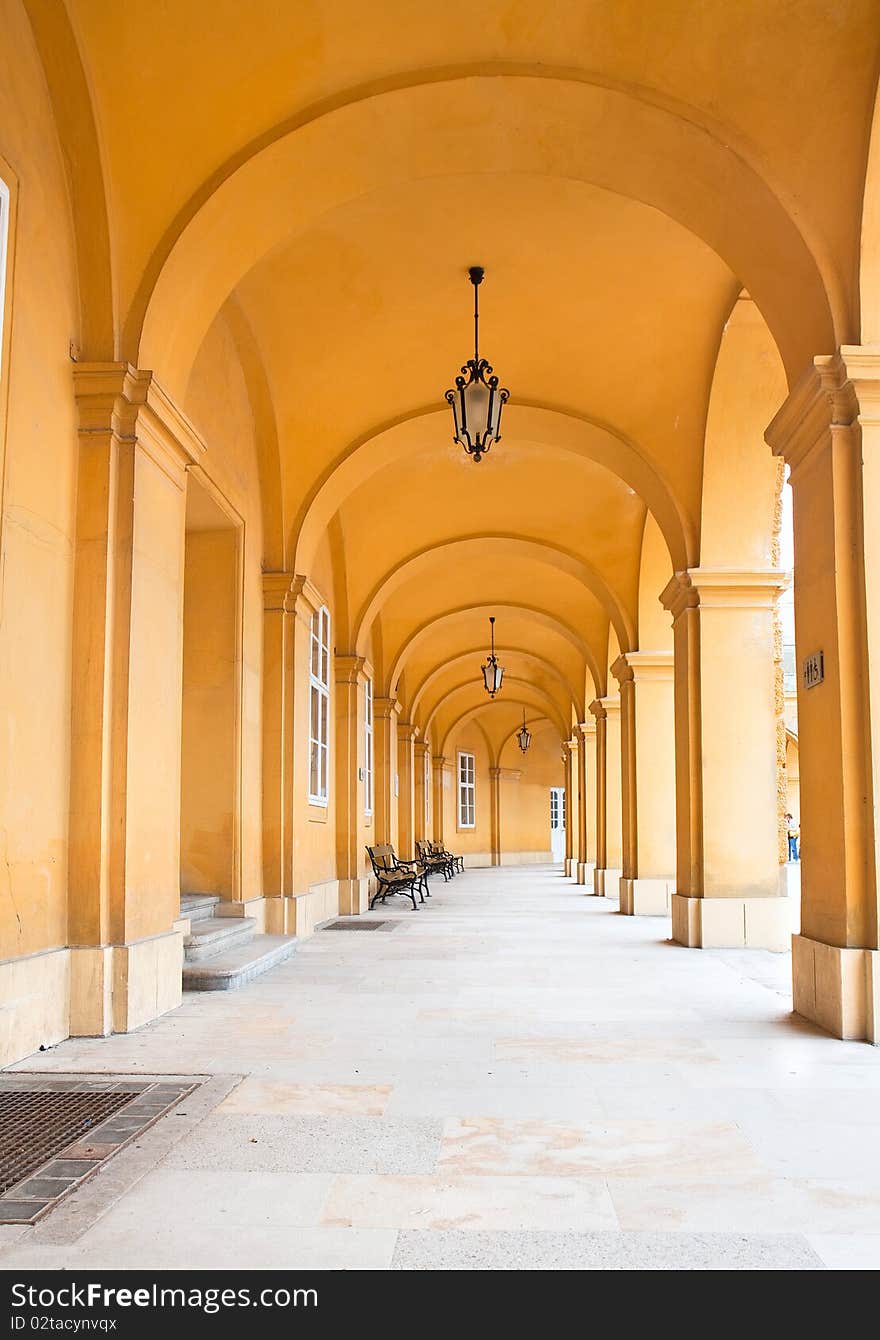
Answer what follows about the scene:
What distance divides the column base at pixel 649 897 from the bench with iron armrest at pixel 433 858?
7.69 m

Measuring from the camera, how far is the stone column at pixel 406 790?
84.6ft

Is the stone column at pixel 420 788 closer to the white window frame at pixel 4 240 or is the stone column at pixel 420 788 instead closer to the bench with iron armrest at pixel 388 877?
the bench with iron armrest at pixel 388 877

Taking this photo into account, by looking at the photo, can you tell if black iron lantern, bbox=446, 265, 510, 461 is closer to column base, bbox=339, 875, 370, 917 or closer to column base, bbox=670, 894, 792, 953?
column base, bbox=670, 894, 792, 953

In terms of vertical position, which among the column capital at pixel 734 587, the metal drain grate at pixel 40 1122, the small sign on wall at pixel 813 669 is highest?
the column capital at pixel 734 587

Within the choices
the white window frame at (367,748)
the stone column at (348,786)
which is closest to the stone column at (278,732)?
the stone column at (348,786)

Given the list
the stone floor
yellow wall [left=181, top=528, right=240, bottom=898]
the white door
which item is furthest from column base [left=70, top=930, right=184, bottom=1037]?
the white door

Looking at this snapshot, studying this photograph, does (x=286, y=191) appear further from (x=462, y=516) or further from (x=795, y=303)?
(x=462, y=516)

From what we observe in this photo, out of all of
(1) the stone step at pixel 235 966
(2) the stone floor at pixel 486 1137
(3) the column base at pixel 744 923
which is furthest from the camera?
(3) the column base at pixel 744 923

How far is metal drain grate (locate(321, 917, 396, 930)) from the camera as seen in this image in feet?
42.8

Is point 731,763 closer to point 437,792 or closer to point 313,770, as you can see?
point 313,770

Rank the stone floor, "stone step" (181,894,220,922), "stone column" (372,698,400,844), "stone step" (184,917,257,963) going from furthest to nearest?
"stone column" (372,698,400,844)
"stone step" (181,894,220,922)
"stone step" (184,917,257,963)
the stone floor

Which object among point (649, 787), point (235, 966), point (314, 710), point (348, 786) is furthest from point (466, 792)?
point (235, 966)

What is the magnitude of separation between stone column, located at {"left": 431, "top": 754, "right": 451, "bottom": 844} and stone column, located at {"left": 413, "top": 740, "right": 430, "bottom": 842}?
2.14m

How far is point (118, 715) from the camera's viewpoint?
624 cm
